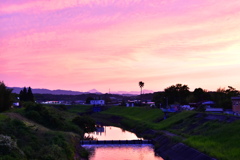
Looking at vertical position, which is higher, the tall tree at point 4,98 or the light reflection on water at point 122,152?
the tall tree at point 4,98

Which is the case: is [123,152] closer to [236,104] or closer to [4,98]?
[4,98]

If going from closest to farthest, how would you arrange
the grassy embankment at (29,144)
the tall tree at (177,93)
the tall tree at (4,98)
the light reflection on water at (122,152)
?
the grassy embankment at (29,144), the light reflection on water at (122,152), the tall tree at (4,98), the tall tree at (177,93)

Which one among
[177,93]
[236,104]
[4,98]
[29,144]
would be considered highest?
[177,93]

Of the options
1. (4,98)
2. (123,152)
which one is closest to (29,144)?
(123,152)

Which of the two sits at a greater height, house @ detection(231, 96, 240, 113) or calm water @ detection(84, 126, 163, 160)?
house @ detection(231, 96, 240, 113)

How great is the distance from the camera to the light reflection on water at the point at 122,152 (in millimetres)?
53719

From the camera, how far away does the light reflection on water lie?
5372 centimetres

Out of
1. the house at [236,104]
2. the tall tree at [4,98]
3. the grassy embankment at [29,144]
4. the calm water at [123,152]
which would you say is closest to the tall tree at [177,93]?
the house at [236,104]

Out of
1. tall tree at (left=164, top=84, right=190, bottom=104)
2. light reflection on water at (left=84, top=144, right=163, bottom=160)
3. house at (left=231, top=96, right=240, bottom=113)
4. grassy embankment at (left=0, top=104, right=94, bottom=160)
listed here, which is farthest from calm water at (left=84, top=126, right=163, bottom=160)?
tall tree at (left=164, top=84, right=190, bottom=104)

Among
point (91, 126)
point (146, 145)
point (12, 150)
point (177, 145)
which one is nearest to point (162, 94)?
point (91, 126)

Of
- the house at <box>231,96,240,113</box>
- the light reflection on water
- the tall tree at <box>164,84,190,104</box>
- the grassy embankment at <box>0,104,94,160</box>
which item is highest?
the tall tree at <box>164,84,190,104</box>

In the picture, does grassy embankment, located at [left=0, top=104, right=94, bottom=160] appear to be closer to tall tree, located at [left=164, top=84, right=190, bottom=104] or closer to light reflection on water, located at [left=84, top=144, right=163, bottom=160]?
light reflection on water, located at [left=84, top=144, right=163, bottom=160]

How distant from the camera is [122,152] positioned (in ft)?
192

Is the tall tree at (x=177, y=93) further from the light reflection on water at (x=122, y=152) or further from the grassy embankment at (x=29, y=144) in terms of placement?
the grassy embankment at (x=29, y=144)
